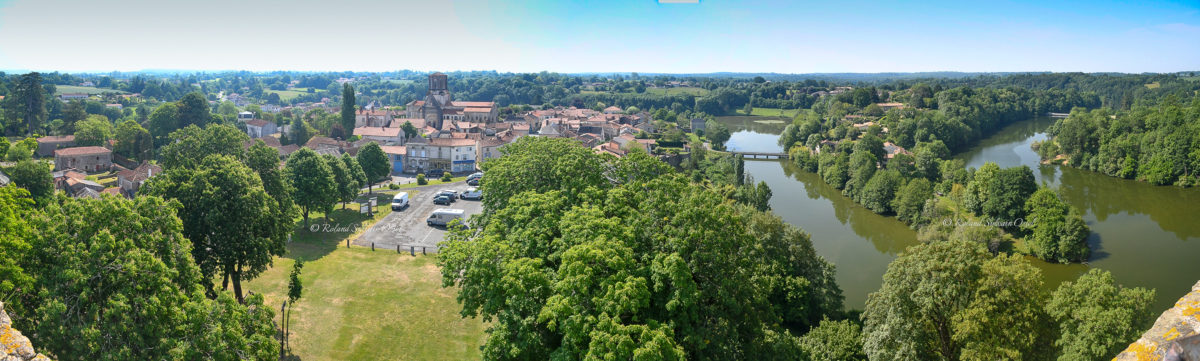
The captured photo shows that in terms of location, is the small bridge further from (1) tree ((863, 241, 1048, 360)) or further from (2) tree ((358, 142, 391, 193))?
(1) tree ((863, 241, 1048, 360))

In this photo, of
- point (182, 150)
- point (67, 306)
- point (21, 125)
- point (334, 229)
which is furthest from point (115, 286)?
point (21, 125)

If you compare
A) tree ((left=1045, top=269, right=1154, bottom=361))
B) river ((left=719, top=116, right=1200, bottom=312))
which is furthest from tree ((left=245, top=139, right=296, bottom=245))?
tree ((left=1045, top=269, right=1154, bottom=361))

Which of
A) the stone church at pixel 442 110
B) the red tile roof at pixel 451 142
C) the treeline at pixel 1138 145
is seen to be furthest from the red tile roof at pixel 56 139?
the treeline at pixel 1138 145

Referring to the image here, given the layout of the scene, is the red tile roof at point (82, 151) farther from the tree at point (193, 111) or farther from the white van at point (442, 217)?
the white van at point (442, 217)

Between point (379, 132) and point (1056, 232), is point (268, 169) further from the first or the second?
point (379, 132)

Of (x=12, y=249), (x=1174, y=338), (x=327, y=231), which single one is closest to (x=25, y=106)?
(x=327, y=231)

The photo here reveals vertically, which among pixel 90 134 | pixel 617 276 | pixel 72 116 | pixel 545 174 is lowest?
pixel 617 276
